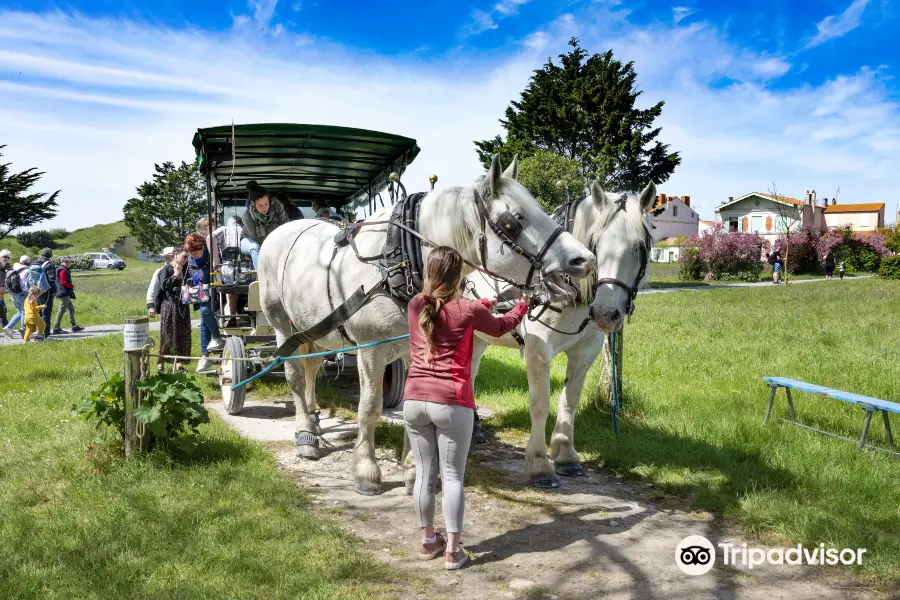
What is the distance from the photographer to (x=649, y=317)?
15.7m

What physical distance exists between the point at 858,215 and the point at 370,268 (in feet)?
262

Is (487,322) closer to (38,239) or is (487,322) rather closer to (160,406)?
(160,406)

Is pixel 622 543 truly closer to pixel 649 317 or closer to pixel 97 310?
pixel 649 317

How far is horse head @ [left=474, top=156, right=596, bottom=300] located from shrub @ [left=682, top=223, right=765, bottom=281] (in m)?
36.1

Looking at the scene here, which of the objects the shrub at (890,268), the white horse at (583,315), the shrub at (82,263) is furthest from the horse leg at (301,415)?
the shrub at (82,263)

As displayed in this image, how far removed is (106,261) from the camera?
52031 millimetres

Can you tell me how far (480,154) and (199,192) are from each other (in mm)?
22727

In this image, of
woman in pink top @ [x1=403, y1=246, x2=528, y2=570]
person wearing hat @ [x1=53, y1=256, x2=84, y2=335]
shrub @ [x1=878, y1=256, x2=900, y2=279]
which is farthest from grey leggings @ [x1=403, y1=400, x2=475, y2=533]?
shrub @ [x1=878, y1=256, x2=900, y2=279]

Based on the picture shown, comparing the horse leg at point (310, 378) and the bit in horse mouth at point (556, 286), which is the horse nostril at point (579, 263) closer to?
the bit in horse mouth at point (556, 286)

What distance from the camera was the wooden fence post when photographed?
501cm

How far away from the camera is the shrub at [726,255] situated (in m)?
37.4

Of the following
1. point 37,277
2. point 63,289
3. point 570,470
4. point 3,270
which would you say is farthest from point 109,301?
point 570,470

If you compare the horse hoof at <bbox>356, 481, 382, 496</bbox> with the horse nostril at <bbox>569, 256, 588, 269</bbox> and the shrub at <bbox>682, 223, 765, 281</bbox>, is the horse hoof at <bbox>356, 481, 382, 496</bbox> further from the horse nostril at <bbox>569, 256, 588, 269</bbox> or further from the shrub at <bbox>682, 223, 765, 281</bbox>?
the shrub at <bbox>682, 223, 765, 281</bbox>

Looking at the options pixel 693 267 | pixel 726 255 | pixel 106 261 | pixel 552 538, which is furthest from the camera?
pixel 106 261
